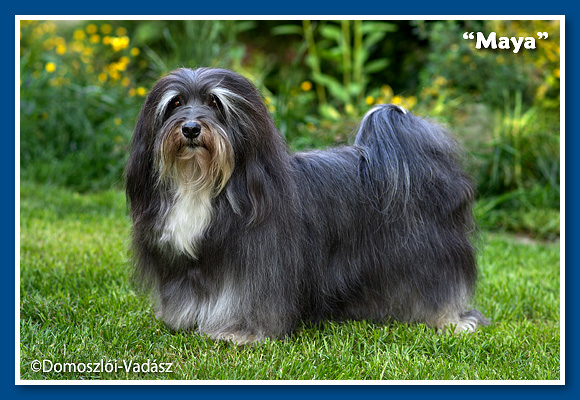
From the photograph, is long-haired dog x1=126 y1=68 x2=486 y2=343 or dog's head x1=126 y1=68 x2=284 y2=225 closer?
dog's head x1=126 y1=68 x2=284 y2=225

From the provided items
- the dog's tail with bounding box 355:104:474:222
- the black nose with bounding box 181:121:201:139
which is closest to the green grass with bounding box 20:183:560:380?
the dog's tail with bounding box 355:104:474:222

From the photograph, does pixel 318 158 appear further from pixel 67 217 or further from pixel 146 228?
pixel 67 217

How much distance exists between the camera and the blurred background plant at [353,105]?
281 inches

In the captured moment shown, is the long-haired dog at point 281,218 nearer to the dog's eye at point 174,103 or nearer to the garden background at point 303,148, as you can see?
the dog's eye at point 174,103

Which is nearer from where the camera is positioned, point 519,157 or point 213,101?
point 213,101

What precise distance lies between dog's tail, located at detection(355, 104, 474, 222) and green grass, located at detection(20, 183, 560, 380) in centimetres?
73

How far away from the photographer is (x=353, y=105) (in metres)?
8.96

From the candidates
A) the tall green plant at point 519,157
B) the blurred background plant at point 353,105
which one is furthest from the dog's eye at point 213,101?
the tall green plant at point 519,157

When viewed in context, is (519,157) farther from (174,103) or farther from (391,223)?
(174,103)

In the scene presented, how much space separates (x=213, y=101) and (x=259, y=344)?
1274 mm

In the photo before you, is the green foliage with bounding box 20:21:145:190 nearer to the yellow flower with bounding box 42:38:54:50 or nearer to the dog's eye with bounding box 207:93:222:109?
the yellow flower with bounding box 42:38:54:50

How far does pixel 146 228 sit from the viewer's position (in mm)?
3516

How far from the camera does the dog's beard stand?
3.17m

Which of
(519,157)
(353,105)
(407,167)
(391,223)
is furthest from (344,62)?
(391,223)
